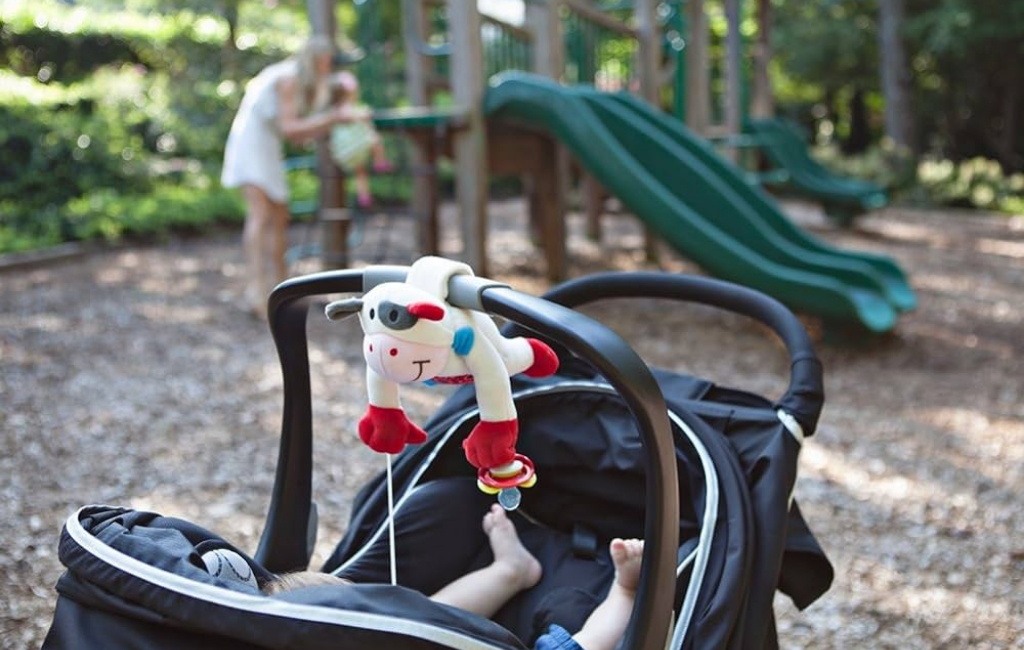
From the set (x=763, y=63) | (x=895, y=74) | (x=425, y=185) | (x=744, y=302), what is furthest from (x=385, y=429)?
(x=895, y=74)

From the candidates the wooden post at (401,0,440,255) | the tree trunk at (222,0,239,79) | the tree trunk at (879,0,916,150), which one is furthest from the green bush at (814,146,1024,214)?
the wooden post at (401,0,440,255)

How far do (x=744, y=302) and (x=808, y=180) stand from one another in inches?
381

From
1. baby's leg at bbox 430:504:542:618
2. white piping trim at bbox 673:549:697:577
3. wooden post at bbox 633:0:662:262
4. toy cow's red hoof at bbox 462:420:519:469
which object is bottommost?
baby's leg at bbox 430:504:542:618

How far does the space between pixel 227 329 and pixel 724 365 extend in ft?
8.85

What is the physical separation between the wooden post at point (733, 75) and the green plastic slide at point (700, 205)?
3.48 meters

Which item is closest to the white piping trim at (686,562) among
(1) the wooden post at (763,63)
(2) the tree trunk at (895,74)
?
(1) the wooden post at (763,63)

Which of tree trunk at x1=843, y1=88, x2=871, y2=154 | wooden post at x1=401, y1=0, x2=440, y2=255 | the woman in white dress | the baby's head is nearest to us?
the baby's head

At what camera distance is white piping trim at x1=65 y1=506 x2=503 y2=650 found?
129cm

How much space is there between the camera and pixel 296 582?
1724mm

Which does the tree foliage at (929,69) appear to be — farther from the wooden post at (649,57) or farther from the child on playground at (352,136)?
the child on playground at (352,136)

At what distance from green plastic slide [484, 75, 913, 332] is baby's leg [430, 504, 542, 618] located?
11.4 feet

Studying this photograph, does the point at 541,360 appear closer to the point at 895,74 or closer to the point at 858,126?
the point at 895,74

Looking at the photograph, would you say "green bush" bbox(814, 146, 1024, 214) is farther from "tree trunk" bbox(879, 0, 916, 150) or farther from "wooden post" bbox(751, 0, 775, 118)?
"wooden post" bbox(751, 0, 775, 118)

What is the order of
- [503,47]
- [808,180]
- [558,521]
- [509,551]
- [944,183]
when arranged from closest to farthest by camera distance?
1. [509,551]
2. [558,521]
3. [503,47]
4. [808,180]
5. [944,183]
